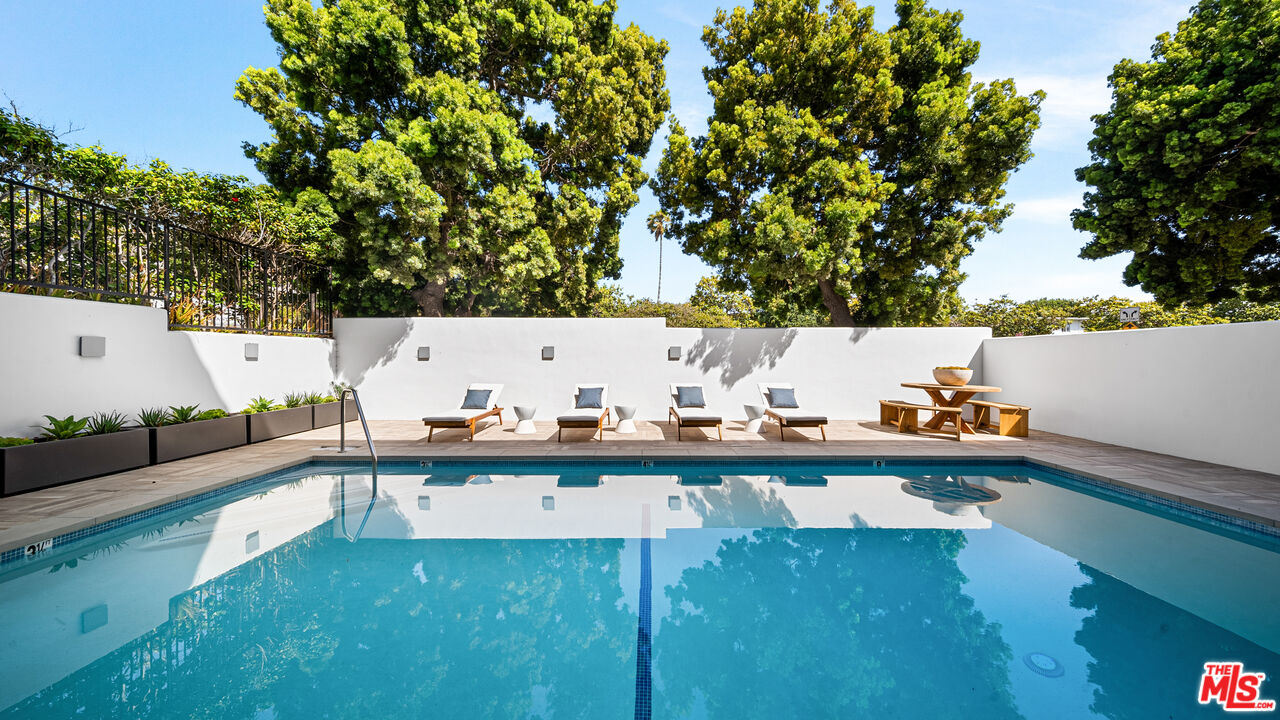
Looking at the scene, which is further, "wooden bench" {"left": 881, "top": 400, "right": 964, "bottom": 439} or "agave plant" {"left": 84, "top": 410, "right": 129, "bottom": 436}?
"wooden bench" {"left": 881, "top": 400, "right": 964, "bottom": 439}

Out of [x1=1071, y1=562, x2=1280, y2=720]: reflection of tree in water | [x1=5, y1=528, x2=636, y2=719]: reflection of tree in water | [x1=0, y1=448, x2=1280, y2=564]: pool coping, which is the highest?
[x1=0, y1=448, x2=1280, y2=564]: pool coping

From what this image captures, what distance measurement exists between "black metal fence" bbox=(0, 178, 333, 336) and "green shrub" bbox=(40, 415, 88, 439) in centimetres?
A: 148

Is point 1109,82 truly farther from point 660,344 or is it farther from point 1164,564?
point 1164,564

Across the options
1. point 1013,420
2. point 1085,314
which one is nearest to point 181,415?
point 1013,420

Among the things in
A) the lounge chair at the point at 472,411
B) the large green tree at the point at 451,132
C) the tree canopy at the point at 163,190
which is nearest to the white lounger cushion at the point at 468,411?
the lounge chair at the point at 472,411

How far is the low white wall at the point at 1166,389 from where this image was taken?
19.1 feet

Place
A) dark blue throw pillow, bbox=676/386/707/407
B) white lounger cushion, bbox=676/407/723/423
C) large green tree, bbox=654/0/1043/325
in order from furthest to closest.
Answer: large green tree, bbox=654/0/1043/325 < dark blue throw pillow, bbox=676/386/707/407 < white lounger cushion, bbox=676/407/723/423

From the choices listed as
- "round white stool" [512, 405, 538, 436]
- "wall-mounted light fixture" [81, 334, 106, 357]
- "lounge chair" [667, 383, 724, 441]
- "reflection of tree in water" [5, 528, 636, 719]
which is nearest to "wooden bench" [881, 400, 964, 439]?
"lounge chair" [667, 383, 724, 441]

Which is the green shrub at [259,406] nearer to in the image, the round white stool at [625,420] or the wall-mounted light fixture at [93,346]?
the wall-mounted light fixture at [93,346]

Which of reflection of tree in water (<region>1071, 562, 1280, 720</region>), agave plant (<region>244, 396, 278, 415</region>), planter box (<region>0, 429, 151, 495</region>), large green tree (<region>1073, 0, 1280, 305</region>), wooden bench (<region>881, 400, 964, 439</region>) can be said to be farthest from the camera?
large green tree (<region>1073, 0, 1280, 305</region>)

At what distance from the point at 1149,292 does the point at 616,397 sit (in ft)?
48.8

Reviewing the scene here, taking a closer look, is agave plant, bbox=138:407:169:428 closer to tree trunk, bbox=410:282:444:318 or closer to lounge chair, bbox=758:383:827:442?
tree trunk, bbox=410:282:444:318

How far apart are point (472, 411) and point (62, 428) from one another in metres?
4.62

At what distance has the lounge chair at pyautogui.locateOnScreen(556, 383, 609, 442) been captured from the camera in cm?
787
